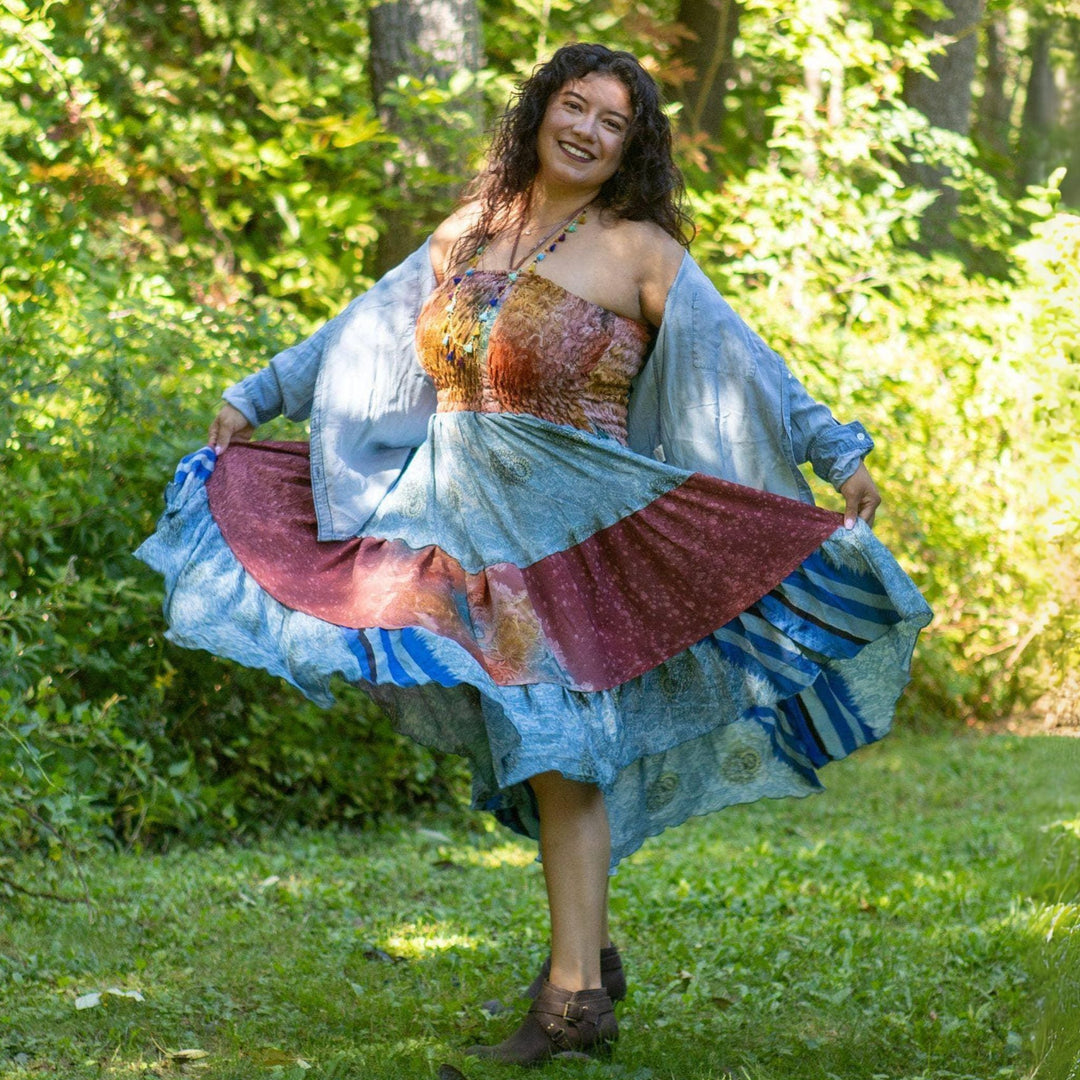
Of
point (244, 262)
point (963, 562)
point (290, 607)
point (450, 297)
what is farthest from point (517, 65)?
point (290, 607)

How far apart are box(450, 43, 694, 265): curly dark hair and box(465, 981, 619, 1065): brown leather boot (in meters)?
1.63

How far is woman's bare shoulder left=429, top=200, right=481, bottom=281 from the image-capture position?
3.49 metres

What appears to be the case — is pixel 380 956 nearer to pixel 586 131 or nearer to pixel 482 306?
pixel 482 306

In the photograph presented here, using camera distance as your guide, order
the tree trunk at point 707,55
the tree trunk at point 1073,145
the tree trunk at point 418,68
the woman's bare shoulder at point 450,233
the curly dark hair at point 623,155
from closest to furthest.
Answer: the tree trunk at point 1073,145
the curly dark hair at point 623,155
the woman's bare shoulder at point 450,233
the tree trunk at point 418,68
the tree trunk at point 707,55

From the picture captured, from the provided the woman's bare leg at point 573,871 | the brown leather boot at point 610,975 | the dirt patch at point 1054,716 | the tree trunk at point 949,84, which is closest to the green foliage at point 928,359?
the dirt patch at point 1054,716

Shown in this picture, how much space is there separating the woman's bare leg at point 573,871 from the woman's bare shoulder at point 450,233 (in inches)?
50.0

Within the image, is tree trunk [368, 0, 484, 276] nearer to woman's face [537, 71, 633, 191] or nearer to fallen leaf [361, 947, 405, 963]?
woman's face [537, 71, 633, 191]

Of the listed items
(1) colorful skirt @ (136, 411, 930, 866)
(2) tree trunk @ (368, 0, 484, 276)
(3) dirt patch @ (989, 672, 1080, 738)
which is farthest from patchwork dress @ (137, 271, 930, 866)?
(2) tree trunk @ (368, 0, 484, 276)

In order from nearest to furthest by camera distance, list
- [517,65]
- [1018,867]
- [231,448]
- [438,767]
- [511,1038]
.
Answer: [511,1038], [231,448], [1018,867], [438,767], [517,65]

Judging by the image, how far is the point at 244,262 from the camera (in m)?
7.62

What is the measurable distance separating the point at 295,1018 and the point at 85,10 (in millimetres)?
6195

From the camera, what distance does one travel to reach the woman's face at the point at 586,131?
128 inches

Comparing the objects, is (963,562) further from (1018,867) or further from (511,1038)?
(511,1038)

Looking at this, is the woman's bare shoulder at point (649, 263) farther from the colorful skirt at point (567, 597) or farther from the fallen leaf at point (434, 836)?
the fallen leaf at point (434, 836)
